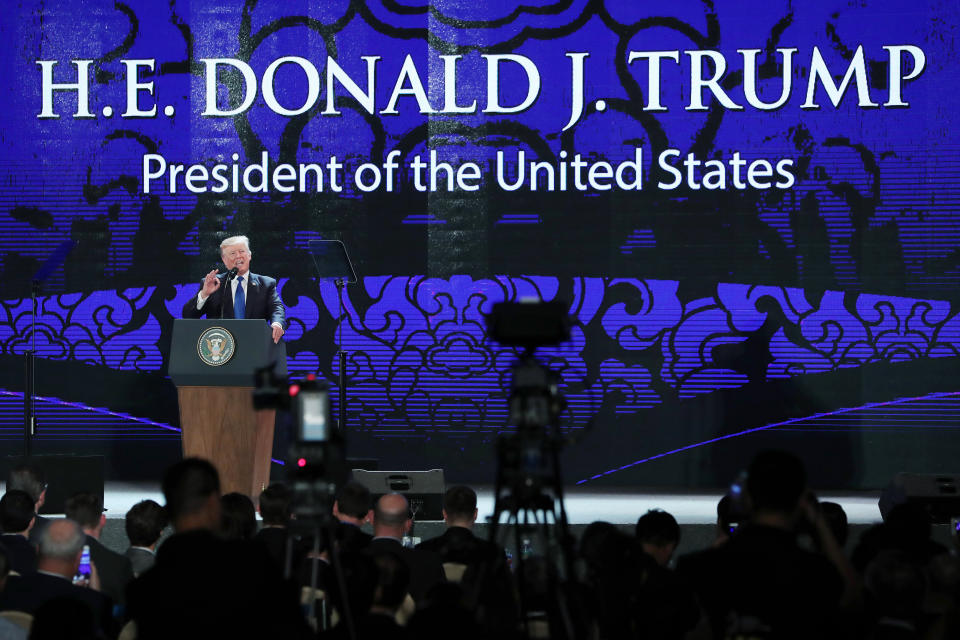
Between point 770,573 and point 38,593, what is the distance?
7.20 ft

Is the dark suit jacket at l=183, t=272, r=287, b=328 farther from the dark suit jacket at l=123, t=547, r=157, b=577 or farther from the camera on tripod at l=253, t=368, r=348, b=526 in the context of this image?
the camera on tripod at l=253, t=368, r=348, b=526

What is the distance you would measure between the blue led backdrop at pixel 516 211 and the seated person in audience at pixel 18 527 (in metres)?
4.48

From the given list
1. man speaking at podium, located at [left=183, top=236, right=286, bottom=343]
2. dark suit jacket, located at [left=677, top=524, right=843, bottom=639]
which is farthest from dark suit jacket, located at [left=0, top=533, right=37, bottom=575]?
man speaking at podium, located at [left=183, top=236, right=286, bottom=343]

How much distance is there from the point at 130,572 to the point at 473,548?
4.21 ft

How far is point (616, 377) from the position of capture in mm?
9602

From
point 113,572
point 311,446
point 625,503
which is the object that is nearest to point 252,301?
point 625,503

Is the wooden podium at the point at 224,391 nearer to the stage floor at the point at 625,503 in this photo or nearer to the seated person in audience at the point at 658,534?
the stage floor at the point at 625,503

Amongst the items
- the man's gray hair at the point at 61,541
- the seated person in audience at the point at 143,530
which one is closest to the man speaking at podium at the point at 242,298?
the seated person in audience at the point at 143,530

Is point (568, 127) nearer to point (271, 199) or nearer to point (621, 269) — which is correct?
point (621, 269)

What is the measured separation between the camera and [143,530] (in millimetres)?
5227

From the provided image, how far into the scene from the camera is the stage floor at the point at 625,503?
8.12m

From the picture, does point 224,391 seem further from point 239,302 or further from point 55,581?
point 55,581

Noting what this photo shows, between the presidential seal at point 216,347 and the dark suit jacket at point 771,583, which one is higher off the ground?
the presidential seal at point 216,347

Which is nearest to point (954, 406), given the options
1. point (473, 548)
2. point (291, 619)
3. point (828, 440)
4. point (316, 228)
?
point (828, 440)
